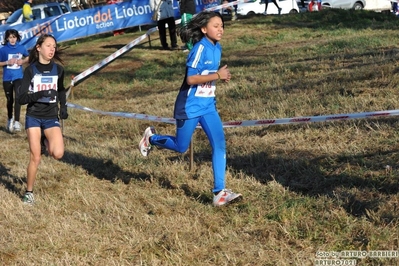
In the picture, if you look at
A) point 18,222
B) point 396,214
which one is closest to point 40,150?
point 18,222

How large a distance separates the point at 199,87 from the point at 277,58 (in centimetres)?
852

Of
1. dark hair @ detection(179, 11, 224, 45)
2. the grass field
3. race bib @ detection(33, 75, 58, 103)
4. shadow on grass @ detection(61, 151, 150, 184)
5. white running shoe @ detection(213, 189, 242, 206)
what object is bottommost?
shadow on grass @ detection(61, 151, 150, 184)

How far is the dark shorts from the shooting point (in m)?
6.27

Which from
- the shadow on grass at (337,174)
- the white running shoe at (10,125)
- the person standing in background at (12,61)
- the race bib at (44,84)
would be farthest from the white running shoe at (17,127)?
the shadow on grass at (337,174)

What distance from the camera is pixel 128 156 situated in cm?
795

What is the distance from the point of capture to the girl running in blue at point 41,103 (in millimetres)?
6211

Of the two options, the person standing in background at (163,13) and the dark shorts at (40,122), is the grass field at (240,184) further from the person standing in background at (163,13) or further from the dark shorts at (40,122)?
the person standing in background at (163,13)

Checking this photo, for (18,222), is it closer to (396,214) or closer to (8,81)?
(396,214)

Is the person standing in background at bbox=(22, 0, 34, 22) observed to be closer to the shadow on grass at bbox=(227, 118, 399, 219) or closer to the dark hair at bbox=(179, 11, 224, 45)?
the shadow on grass at bbox=(227, 118, 399, 219)

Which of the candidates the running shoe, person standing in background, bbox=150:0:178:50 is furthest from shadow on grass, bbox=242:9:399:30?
the running shoe

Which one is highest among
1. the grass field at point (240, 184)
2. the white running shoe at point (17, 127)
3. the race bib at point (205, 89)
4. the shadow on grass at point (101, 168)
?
the race bib at point (205, 89)

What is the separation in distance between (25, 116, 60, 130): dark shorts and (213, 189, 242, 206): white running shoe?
200 cm

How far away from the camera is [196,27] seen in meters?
5.58

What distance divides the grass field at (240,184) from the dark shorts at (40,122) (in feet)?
2.45
